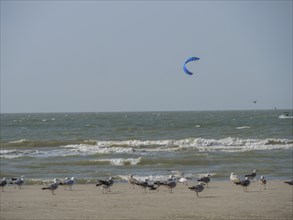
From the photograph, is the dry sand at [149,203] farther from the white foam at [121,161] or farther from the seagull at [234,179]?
the white foam at [121,161]

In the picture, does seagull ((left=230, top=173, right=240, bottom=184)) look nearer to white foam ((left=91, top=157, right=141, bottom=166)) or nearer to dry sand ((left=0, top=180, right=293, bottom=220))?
dry sand ((left=0, top=180, right=293, bottom=220))

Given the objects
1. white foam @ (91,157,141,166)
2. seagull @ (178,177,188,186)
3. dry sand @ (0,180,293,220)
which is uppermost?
white foam @ (91,157,141,166)

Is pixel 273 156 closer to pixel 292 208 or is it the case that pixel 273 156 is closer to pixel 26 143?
pixel 292 208

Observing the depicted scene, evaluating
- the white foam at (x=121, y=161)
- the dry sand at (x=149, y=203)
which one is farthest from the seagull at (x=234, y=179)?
the white foam at (x=121, y=161)

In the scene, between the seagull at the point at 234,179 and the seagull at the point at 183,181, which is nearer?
the seagull at the point at 234,179

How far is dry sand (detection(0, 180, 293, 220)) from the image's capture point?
41.4 ft

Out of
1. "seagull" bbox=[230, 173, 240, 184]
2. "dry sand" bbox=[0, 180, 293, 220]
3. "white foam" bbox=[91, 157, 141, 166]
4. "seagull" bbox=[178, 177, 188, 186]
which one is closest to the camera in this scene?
"dry sand" bbox=[0, 180, 293, 220]

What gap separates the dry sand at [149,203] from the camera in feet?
41.4

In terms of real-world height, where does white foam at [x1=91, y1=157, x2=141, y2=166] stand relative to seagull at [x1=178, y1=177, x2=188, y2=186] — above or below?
above

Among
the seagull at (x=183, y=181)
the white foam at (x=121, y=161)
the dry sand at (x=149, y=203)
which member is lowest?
the dry sand at (x=149, y=203)

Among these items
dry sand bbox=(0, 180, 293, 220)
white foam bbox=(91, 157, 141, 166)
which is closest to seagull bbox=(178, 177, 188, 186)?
dry sand bbox=(0, 180, 293, 220)

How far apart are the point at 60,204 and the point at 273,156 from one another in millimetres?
16758

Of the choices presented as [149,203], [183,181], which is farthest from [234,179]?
[149,203]

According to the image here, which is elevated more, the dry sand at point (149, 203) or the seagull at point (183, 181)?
the seagull at point (183, 181)
